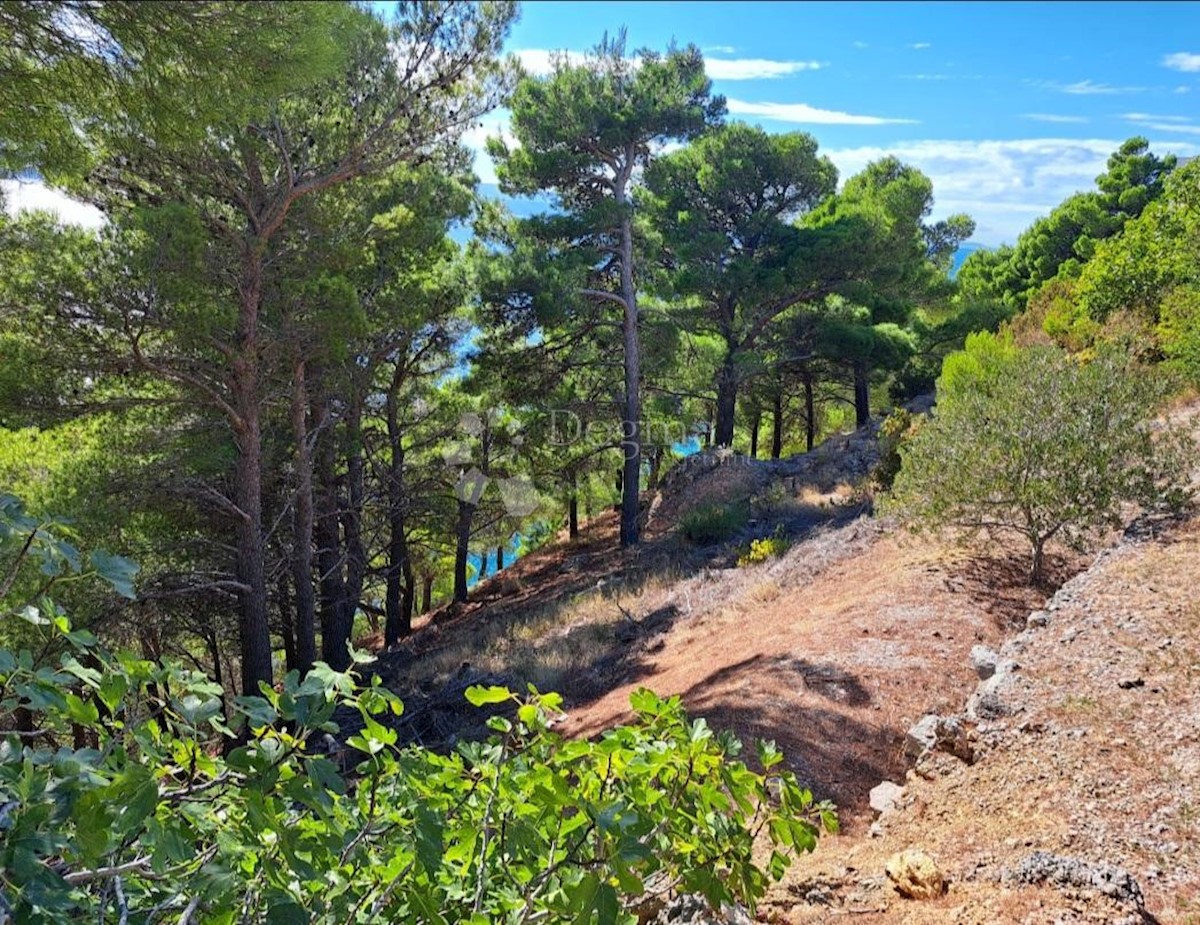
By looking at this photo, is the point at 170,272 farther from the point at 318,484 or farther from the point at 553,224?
the point at 553,224

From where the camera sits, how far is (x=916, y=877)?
367 centimetres

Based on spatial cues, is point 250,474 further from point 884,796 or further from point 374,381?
point 884,796

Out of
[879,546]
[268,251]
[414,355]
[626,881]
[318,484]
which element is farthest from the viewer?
[414,355]

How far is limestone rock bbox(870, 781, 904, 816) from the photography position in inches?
198

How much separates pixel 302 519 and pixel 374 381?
15.5 feet

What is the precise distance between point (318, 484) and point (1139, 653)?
12008mm

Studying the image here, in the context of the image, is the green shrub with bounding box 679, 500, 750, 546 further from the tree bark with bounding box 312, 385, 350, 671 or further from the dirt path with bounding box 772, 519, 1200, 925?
the dirt path with bounding box 772, 519, 1200, 925

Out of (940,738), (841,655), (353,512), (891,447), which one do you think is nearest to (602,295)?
(891,447)

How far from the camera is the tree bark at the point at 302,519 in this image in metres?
10.5

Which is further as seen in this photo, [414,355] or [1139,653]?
[414,355]

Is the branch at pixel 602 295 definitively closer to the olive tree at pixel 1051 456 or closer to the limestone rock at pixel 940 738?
the olive tree at pixel 1051 456

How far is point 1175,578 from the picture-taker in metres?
6.66

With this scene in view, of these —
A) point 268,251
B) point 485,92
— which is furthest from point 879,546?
point 268,251

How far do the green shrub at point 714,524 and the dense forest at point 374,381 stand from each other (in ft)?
8.15
